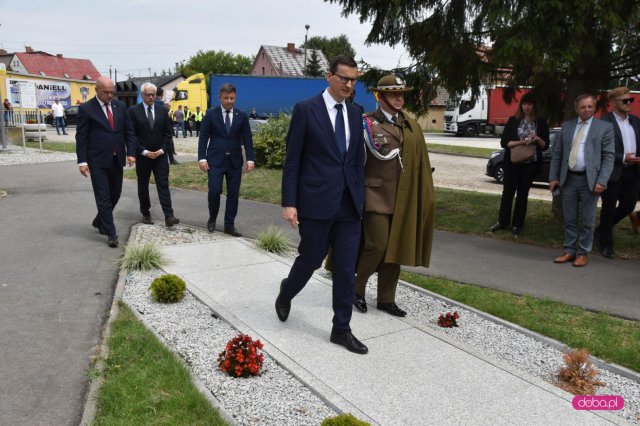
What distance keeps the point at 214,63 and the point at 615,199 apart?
93.7 meters

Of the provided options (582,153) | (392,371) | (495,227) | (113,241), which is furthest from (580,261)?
(113,241)

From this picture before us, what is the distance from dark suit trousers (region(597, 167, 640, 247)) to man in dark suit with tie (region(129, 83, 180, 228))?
19.5 ft

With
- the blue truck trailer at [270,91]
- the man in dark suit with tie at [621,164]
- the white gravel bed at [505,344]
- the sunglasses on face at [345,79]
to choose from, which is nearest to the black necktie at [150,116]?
the white gravel bed at [505,344]

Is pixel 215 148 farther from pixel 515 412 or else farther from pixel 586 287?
pixel 515 412

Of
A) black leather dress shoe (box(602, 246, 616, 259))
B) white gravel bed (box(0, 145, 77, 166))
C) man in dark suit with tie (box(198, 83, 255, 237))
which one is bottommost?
white gravel bed (box(0, 145, 77, 166))

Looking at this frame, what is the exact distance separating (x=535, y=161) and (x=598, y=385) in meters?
4.71

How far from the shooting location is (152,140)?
26.6 feet

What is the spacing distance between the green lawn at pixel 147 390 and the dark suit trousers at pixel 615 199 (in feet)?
18.7

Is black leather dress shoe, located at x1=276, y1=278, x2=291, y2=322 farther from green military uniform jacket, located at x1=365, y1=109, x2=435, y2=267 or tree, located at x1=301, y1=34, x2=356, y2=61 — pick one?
tree, located at x1=301, y1=34, x2=356, y2=61

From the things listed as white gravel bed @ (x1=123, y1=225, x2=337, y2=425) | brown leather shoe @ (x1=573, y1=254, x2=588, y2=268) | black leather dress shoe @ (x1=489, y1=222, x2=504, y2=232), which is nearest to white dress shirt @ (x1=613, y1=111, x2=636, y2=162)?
brown leather shoe @ (x1=573, y1=254, x2=588, y2=268)

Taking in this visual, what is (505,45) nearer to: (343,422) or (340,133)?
(340,133)

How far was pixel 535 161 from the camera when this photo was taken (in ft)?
25.8

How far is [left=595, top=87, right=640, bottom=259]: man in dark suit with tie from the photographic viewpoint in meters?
6.89

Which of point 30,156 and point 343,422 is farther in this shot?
point 30,156
